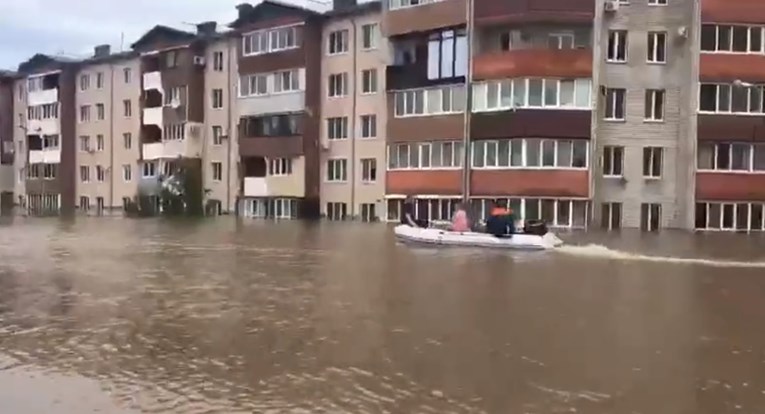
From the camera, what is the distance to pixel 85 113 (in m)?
85.1

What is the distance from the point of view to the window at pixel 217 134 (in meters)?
70.4

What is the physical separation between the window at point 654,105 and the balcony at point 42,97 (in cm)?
5701

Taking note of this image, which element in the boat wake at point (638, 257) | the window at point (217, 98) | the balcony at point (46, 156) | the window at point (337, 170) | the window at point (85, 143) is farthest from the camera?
the balcony at point (46, 156)

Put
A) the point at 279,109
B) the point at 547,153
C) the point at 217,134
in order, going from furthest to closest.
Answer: the point at 217,134 < the point at 279,109 < the point at 547,153

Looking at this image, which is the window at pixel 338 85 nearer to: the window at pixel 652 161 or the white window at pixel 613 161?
the white window at pixel 613 161

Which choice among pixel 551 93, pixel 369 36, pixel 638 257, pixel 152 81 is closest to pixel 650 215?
pixel 551 93

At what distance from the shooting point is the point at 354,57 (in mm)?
60562

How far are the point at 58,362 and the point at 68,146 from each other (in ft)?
259

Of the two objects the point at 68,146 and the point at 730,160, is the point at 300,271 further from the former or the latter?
the point at 68,146

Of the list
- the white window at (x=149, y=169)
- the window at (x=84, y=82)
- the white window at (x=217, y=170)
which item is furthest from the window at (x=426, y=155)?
the window at (x=84, y=82)

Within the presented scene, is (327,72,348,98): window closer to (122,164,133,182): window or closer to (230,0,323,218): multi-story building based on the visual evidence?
(230,0,323,218): multi-story building

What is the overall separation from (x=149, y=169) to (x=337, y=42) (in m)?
23.2

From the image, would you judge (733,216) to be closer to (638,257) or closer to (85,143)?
(638,257)

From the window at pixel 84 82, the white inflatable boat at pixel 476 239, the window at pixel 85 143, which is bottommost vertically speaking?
the white inflatable boat at pixel 476 239
